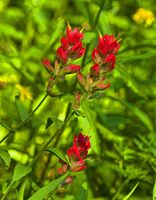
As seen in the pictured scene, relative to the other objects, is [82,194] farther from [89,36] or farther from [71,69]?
[89,36]

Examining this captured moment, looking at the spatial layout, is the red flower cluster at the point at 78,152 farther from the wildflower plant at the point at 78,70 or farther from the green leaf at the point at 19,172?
the green leaf at the point at 19,172

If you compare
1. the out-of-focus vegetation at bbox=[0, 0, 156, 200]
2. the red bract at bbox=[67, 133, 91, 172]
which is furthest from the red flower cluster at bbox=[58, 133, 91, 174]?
the out-of-focus vegetation at bbox=[0, 0, 156, 200]

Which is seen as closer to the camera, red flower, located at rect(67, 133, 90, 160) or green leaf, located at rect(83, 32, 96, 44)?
red flower, located at rect(67, 133, 90, 160)

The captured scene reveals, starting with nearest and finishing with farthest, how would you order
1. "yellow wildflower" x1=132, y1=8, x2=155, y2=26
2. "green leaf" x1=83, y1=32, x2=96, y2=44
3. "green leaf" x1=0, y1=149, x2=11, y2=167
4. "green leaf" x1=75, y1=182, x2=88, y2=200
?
"green leaf" x1=0, y1=149, x2=11, y2=167 < "green leaf" x1=75, y1=182, x2=88, y2=200 < "green leaf" x1=83, y1=32, x2=96, y2=44 < "yellow wildflower" x1=132, y1=8, x2=155, y2=26

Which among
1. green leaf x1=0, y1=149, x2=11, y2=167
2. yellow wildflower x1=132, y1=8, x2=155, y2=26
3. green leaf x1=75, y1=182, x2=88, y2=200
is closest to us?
green leaf x1=0, y1=149, x2=11, y2=167

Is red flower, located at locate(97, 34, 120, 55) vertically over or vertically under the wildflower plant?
over

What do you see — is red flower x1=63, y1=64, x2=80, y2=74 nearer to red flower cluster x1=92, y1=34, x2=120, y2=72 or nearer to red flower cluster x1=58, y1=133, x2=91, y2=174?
red flower cluster x1=92, y1=34, x2=120, y2=72

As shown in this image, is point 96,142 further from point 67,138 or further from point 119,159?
point 67,138
